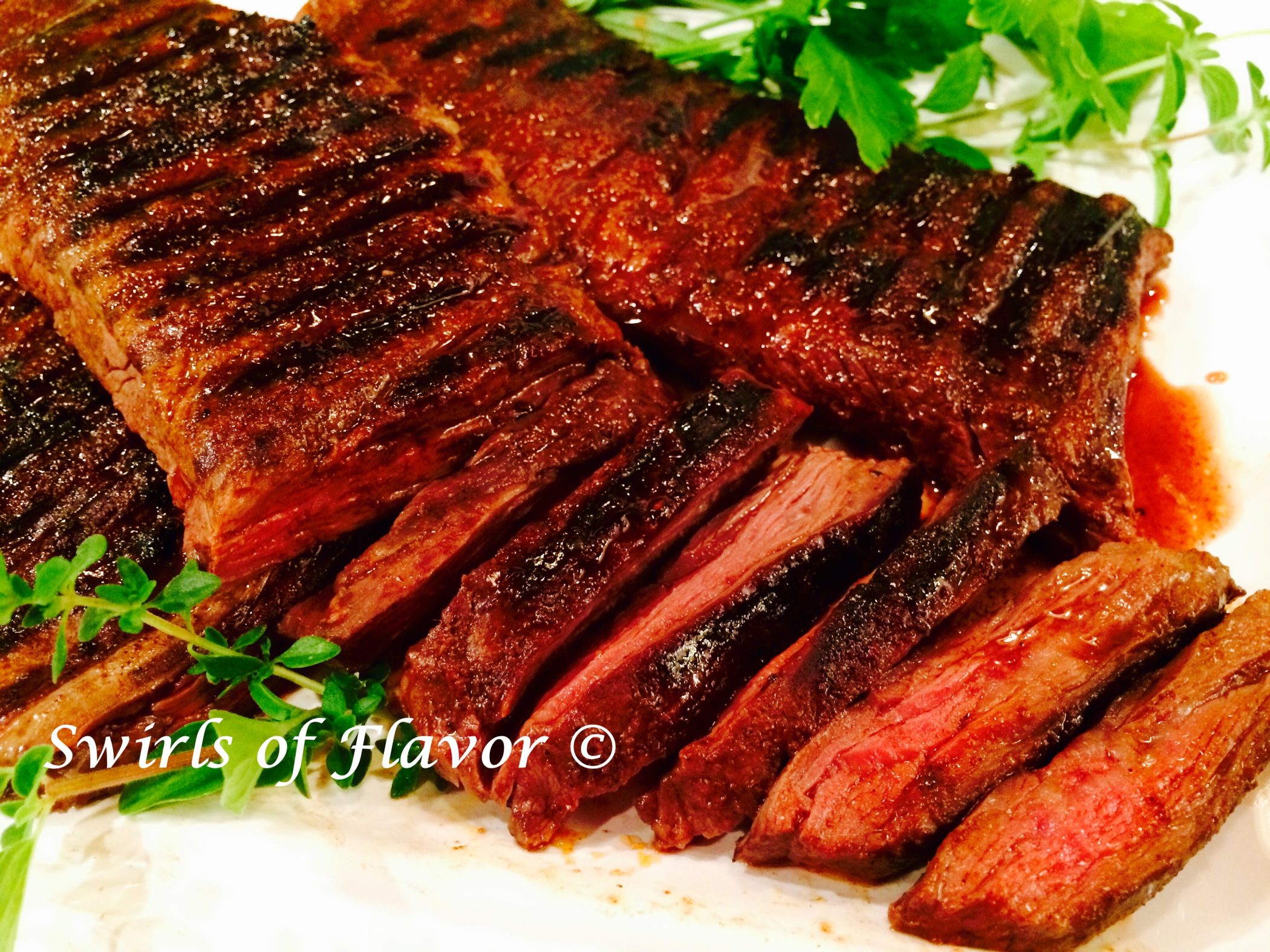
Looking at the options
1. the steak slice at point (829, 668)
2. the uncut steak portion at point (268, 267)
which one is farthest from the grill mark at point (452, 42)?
the steak slice at point (829, 668)

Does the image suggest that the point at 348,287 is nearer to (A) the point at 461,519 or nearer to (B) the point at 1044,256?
(A) the point at 461,519

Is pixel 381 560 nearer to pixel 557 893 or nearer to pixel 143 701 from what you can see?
pixel 143 701

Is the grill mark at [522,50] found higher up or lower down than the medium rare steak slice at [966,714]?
higher up

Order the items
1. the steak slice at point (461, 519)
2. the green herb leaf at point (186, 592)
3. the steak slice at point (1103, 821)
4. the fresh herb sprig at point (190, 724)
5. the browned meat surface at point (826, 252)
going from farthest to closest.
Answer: the browned meat surface at point (826, 252) < the steak slice at point (461, 519) < the green herb leaf at point (186, 592) < the fresh herb sprig at point (190, 724) < the steak slice at point (1103, 821)

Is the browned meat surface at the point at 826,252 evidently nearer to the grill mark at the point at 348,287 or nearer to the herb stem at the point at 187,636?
the grill mark at the point at 348,287

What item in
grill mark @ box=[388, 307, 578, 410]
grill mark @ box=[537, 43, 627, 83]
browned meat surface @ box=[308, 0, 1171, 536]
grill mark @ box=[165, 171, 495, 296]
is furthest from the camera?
grill mark @ box=[537, 43, 627, 83]

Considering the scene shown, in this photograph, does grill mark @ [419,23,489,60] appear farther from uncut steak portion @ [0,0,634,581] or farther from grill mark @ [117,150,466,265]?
grill mark @ [117,150,466,265]

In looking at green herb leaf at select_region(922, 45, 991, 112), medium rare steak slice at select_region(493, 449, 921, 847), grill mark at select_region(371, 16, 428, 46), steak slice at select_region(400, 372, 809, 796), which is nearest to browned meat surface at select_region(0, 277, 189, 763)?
steak slice at select_region(400, 372, 809, 796)

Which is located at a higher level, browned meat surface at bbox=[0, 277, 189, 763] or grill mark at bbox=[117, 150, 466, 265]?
grill mark at bbox=[117, 150, 466, 265]
